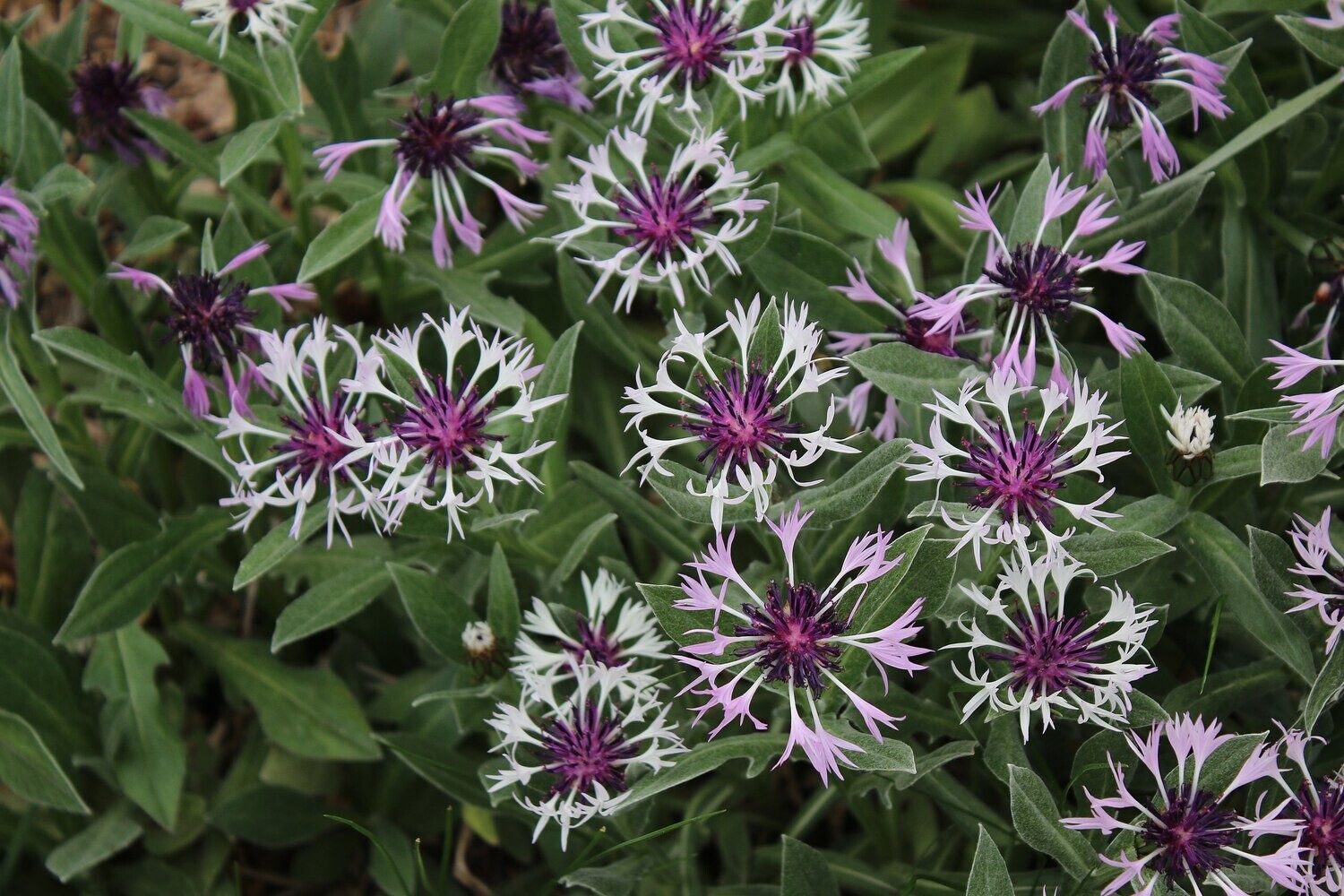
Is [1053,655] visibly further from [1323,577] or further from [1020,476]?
[1323,577]

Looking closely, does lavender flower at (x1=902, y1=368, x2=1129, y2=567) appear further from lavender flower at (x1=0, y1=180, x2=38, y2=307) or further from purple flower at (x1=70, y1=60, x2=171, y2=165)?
purple flower at (x1=70, y1=60, x2=171, y2=165)

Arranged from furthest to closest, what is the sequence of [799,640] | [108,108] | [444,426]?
[108,108]
[444,426]
[799,640]

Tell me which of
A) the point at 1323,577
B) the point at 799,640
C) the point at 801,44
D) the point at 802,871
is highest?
the point at 801,44

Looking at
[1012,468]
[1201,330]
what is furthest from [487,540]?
[1201,330]

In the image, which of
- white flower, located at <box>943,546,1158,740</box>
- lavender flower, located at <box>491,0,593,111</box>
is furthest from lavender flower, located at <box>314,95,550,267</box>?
white flower, located at <box>943,546,1158,740</box>

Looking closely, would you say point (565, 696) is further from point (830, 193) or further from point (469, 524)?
point (830, 193)

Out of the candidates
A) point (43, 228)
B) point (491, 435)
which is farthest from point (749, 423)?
point (43, 228)

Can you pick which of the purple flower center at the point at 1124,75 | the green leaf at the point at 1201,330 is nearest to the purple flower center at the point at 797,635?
the green leaf at the point at 1201,330
